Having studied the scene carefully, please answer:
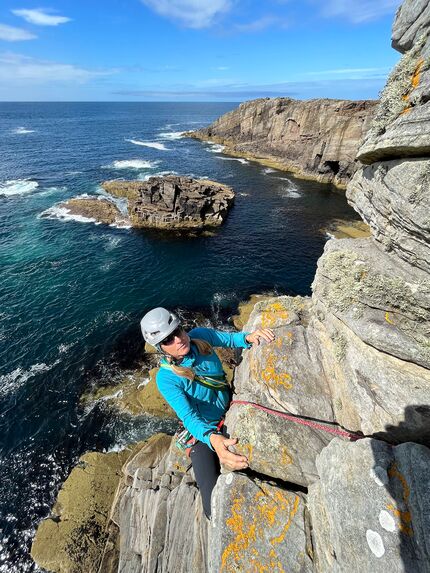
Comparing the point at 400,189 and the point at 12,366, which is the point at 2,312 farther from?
the point at 400,189

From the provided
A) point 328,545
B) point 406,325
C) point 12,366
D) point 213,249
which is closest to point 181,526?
point 328,545

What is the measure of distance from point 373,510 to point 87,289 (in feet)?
113

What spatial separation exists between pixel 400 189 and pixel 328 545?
847 centimetres

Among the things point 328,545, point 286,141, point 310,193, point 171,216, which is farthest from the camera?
point 286,141

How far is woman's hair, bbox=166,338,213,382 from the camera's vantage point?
260 inches

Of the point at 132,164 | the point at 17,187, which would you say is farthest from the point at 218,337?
the point at 132,164

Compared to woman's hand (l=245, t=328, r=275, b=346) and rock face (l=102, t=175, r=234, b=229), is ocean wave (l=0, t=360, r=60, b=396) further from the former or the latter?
rock face (l=102, t=175, r=234, b=229)

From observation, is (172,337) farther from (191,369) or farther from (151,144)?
(151,144)

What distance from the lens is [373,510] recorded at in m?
5.33

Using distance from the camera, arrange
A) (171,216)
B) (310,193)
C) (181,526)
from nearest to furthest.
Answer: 1. (181,526)
2. (171,216)
3. (310,193)

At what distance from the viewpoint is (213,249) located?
44656mm

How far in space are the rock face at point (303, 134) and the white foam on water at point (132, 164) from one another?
3274 centimetres

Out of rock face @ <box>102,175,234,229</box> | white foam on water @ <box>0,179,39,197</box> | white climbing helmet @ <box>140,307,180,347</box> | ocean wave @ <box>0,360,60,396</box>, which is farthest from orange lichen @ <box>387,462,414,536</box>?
white foam on water @ <box>0,179,39,197</box>


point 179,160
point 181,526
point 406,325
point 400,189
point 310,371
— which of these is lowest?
point 179,160
